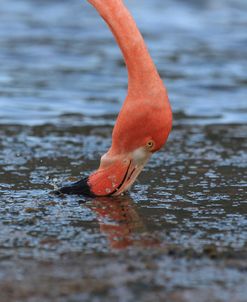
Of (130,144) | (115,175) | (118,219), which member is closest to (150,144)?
(130,144)

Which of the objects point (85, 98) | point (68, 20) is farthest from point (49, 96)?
point (68, 20)

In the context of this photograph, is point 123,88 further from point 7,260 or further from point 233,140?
point 7,260

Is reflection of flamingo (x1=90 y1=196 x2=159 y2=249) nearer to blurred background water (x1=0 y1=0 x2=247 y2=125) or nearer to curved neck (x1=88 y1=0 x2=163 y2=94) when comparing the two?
curved neck (x1=88 y1=0 x2=163 y2=94)

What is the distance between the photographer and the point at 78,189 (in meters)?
5.64

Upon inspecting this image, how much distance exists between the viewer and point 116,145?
551cm

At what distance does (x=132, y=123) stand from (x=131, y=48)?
51cm

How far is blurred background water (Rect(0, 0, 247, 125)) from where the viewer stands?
9.70 metres

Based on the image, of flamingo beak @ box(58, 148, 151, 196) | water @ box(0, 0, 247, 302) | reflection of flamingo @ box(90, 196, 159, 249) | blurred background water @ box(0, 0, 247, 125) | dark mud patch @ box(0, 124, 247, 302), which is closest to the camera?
dark mud patch @ box(0, 124, 247, 302)

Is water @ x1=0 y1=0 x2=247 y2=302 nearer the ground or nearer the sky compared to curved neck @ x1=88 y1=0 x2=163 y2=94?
nearer the ground

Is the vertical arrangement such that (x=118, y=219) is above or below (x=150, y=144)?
below

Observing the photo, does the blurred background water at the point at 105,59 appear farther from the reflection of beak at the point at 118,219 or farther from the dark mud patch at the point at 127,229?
the reflection of beak at the point at 118,219

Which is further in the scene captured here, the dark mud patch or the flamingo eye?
the flamingo eye

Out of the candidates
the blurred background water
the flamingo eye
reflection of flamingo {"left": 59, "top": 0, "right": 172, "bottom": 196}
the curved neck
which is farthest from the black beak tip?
the blurred background water

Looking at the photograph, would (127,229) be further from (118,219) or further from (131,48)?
(131,48)
